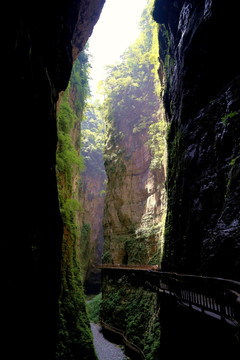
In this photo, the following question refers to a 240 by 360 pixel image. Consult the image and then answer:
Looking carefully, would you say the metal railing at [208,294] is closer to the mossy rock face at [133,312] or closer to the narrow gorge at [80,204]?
the narrow gorge at [80,204]

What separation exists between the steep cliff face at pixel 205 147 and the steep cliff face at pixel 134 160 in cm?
862

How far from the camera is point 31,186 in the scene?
527cm

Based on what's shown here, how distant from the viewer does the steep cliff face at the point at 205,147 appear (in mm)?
6863

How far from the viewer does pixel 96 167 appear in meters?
45.9

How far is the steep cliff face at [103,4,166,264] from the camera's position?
21906mm

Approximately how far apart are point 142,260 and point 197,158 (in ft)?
45.3

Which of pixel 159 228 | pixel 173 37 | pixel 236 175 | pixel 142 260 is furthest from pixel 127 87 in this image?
pixel 236 175

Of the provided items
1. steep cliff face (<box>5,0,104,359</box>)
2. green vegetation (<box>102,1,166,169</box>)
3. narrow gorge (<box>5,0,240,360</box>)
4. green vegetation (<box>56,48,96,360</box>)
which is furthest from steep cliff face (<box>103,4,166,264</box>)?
steep cliff face (<box>5,0,104,359</box>)

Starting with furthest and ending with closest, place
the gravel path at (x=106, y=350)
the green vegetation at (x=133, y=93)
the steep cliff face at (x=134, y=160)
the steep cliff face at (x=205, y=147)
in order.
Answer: the green vegetation at (x=133, y=93) → the steep cliff face at (x=134, y=160) → the gravel path at (x=106, y=350) → the steep cliff face at (x=205, y=147)

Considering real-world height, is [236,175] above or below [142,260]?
above

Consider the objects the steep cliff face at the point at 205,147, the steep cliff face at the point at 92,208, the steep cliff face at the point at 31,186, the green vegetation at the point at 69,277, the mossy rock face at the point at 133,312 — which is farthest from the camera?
the steep cliff face at the point at 92,208

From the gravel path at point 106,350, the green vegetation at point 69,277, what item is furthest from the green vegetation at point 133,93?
the gravel path at point 106,350

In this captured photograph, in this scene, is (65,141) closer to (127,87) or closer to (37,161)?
(37,161)

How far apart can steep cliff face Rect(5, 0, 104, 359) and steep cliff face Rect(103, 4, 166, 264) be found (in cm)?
1335
